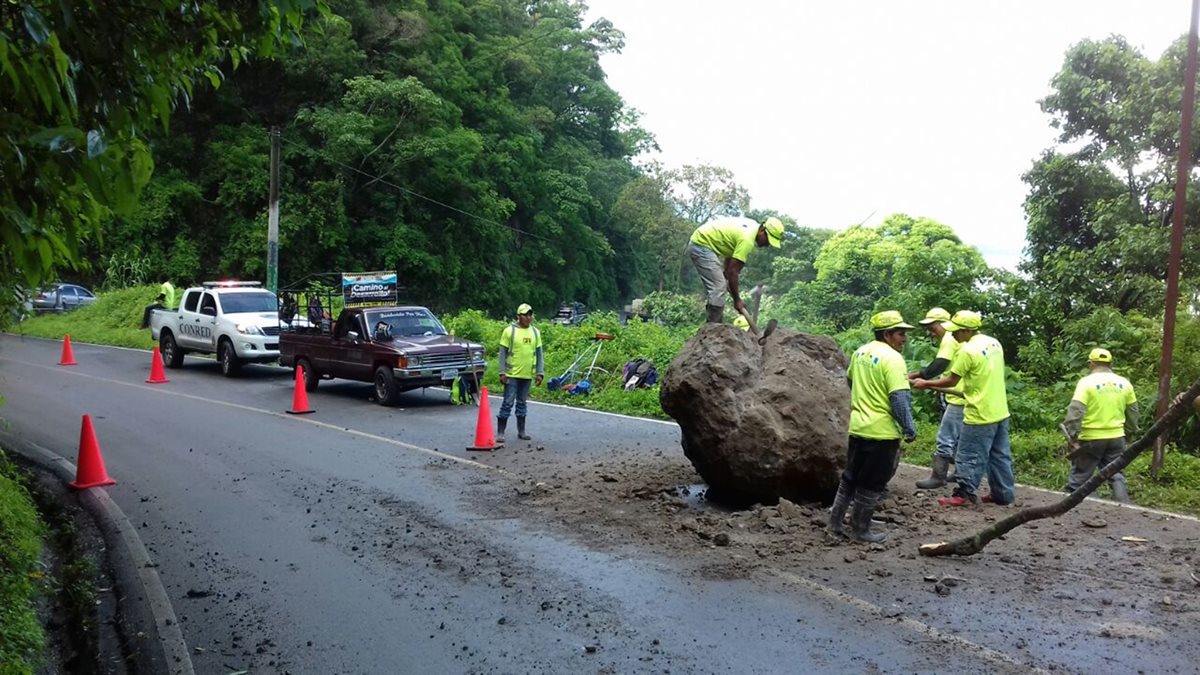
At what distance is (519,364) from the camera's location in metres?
12.4

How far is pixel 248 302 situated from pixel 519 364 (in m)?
11.4

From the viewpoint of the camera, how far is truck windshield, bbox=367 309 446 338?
55.2ft

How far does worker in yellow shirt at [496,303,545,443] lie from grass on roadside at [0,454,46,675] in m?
5.89

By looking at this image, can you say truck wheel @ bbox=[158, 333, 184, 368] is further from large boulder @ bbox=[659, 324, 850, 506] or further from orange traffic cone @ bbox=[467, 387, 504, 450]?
large boulder @ bbox=[659, 324, 850, 506]

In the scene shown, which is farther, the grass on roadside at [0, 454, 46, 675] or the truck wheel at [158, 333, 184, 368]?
the truck wheel at [158, 333, 184, 368]

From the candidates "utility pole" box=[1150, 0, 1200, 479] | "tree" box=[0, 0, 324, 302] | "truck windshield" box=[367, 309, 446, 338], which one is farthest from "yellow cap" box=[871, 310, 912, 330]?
"truck windshield" box=[367, 309, 446, 338]

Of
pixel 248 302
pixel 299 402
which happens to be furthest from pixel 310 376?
pixel 248 302

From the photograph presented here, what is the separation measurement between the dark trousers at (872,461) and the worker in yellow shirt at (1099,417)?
104 inches

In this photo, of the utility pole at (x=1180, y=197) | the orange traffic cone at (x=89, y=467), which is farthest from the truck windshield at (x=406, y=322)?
the utility pole at (x=1180, y=197)

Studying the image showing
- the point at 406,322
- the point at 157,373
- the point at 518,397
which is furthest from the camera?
the point at 157,373

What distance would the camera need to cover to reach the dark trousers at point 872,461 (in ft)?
23.7

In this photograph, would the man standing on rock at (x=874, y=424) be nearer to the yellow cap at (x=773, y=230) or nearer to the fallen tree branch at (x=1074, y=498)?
the fallen tree branch at (x=1074, y=498)

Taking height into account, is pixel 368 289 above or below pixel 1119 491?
above

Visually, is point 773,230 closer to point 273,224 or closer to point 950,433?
point 950,433
